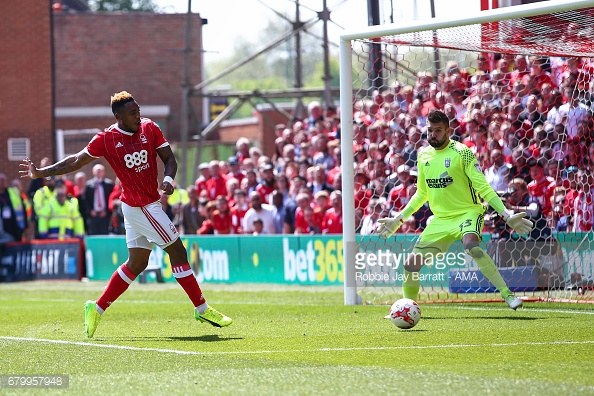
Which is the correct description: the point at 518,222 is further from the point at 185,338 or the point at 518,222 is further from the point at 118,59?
the point at 118,59

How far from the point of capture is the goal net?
12133 millimetres

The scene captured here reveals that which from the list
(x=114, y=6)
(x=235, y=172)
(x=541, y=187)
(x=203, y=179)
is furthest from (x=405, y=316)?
(x=114, y=6)

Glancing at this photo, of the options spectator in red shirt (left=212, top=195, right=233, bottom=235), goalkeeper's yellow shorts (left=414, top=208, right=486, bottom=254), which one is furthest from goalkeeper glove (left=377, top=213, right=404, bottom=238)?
spectator in red shirt (left=212, top=195, right=233, bottom=235)

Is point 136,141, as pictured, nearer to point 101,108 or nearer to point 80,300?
point 80,300

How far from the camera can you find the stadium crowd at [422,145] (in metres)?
13.6

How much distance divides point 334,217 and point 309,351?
9285mm

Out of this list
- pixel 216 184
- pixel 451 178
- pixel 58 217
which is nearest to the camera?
pixel 451 178

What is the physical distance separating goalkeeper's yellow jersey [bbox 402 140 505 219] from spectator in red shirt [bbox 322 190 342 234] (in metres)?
6.20

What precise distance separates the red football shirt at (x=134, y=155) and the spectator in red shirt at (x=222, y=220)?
33.5 ft

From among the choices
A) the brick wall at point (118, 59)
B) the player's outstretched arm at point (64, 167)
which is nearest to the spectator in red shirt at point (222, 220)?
the player's outstretched arm at point (64, 167)

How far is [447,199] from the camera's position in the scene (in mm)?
10781

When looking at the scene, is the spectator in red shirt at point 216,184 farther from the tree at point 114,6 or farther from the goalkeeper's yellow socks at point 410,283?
the tree at point 114,6

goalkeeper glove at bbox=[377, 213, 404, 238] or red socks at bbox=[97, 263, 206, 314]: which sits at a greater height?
goalkeeper glove at bbox=[377, 213, 404, 238]

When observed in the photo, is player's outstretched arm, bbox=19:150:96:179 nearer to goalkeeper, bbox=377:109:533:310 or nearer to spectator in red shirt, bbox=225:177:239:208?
goalkeeper, bbox=377:109:533:310
